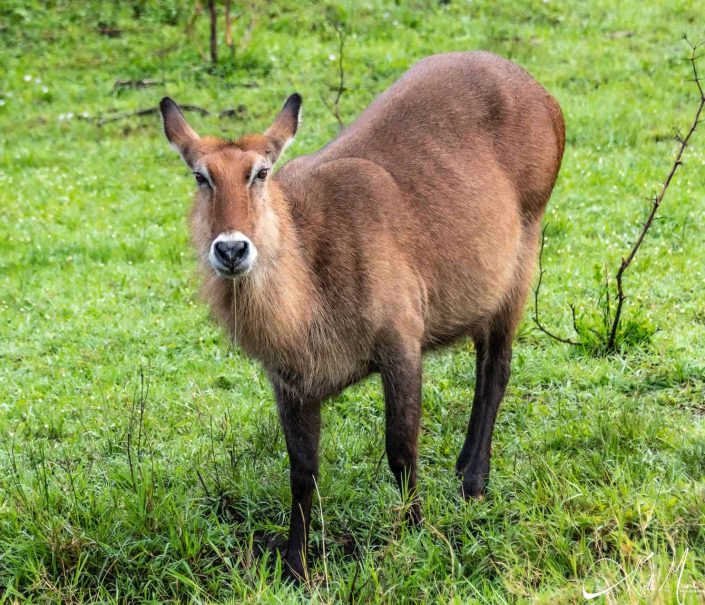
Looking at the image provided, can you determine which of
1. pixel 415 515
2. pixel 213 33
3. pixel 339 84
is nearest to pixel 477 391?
pixel 415 515

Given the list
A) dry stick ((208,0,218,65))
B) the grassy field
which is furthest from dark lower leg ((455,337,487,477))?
dry stick ((208,0,218,65))

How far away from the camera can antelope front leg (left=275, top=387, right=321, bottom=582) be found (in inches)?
160

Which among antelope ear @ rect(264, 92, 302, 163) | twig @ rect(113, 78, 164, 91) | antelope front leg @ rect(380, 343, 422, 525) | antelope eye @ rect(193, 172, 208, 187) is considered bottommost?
twig @ rect(113, 78, 164, 91)

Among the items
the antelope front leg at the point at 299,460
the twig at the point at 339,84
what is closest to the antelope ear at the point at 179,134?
the antelope front leg at the point at 299,460

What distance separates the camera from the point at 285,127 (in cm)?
409

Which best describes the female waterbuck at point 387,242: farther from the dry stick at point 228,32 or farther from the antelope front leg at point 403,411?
the dry stick at point 228,32

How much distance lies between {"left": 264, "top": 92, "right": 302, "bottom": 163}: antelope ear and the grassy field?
3.82 feet

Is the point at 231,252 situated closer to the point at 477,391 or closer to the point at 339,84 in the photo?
the point at 477,391

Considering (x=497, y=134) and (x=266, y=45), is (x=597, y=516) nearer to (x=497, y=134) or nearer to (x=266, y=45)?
(x=497, y=134)

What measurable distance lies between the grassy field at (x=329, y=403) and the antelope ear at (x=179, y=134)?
1.03m

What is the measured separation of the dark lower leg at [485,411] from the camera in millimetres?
4439

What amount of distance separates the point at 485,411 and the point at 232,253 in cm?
173

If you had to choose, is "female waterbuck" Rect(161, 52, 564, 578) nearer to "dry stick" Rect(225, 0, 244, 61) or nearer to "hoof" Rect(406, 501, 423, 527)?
"hoof" Rect(406, 501, 423, 527)

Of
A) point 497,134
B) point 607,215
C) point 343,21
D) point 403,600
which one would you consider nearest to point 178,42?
point 343,21
